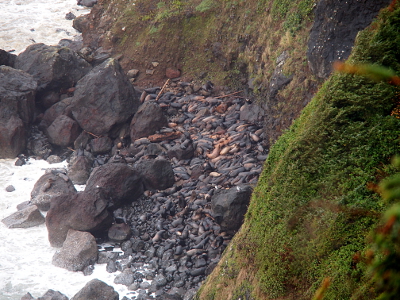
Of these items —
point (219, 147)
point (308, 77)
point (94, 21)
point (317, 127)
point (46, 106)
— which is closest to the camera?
point (317, 127)

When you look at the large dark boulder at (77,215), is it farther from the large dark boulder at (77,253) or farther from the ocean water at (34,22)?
the ocean water at (34,22)

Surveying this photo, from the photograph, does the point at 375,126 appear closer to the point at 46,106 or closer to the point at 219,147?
the point at 219,147

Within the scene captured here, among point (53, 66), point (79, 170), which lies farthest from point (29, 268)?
point (53, 66)

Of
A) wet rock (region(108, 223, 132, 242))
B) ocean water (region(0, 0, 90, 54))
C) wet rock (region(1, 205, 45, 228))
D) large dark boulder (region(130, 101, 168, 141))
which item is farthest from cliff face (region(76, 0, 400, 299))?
ocean water (region(0, 0, 90, 54))

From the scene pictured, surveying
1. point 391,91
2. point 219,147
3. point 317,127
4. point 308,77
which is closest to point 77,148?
point 219,147

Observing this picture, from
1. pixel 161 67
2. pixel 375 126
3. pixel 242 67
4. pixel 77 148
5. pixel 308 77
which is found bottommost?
pixel 77 148

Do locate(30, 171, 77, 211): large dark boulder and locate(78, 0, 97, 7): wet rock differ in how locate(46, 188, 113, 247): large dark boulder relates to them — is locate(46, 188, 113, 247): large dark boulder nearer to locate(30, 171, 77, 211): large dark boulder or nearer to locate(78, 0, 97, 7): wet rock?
locate(30, 171, 77, 211): large dark boulder

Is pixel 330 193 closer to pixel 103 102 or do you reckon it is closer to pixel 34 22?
pixel 103 102
